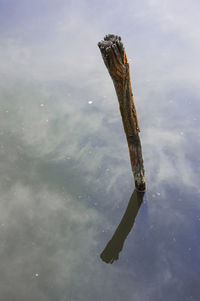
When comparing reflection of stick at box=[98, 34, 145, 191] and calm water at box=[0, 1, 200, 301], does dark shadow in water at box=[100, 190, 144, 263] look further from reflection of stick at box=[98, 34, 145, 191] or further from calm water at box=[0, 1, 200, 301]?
reflection of stick at box=[98, 34, 145, 191]

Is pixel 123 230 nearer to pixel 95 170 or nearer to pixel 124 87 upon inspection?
pixel 95 170

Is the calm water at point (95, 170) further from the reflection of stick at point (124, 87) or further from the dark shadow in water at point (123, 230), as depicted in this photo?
the reflection of stick at point (124, 87)

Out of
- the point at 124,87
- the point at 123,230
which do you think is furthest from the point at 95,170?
the point at 124,87

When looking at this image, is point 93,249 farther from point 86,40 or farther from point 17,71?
point 86,40

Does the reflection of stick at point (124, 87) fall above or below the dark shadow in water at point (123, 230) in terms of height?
above

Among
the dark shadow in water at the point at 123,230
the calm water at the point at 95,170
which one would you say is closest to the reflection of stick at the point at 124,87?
the dark shadow in water at the point at 123,230

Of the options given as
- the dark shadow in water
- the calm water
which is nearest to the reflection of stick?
the dark shadow in water

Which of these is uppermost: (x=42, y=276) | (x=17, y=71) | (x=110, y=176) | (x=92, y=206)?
(x=17, y=71)

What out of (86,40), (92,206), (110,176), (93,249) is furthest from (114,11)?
(93,249)
